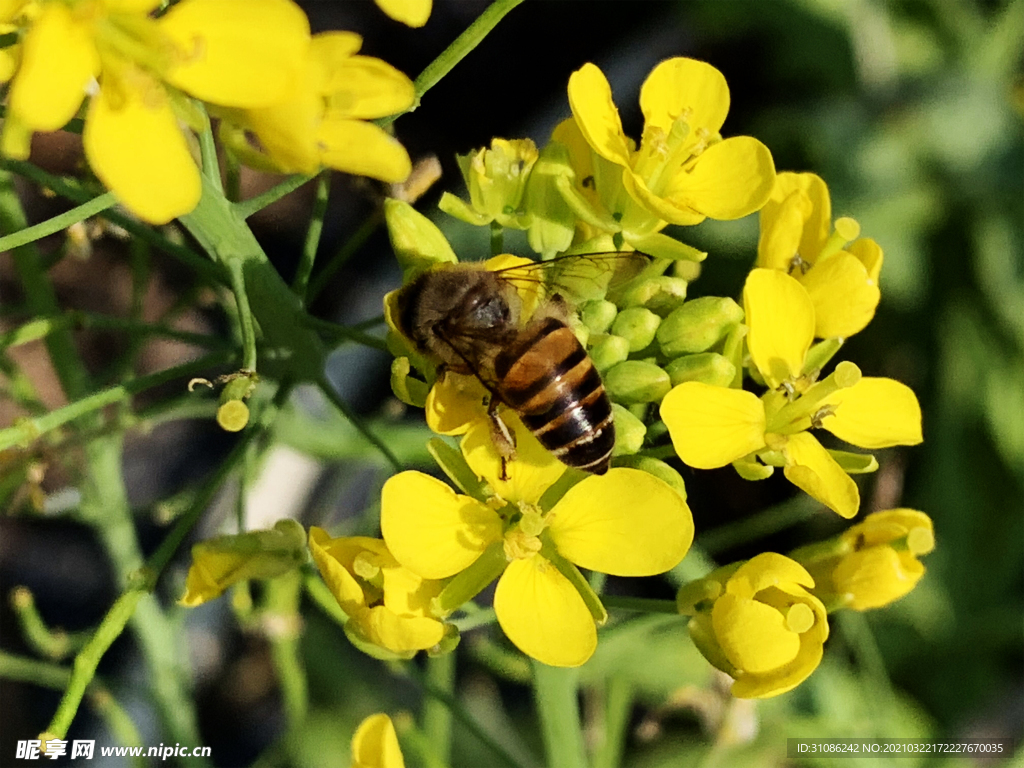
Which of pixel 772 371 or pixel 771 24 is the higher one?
pixel 772 371

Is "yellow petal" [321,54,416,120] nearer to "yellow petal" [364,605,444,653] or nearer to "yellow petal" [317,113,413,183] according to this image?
"yellow petal" [317,113,413,183]

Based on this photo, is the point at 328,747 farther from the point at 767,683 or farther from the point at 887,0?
the point at 887,0

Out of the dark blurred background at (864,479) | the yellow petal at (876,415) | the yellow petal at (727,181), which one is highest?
the yellow petal at (727,181)

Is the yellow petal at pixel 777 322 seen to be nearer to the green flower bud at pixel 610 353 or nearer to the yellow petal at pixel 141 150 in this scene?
the green flower bud at pixel 610 353

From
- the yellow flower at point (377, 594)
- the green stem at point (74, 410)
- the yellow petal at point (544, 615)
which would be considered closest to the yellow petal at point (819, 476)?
the yellow petal at point (544, 615)

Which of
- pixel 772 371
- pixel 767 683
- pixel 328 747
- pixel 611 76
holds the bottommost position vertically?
pixel 328 747

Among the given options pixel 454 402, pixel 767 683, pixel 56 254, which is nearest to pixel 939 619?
pixel 767 683
